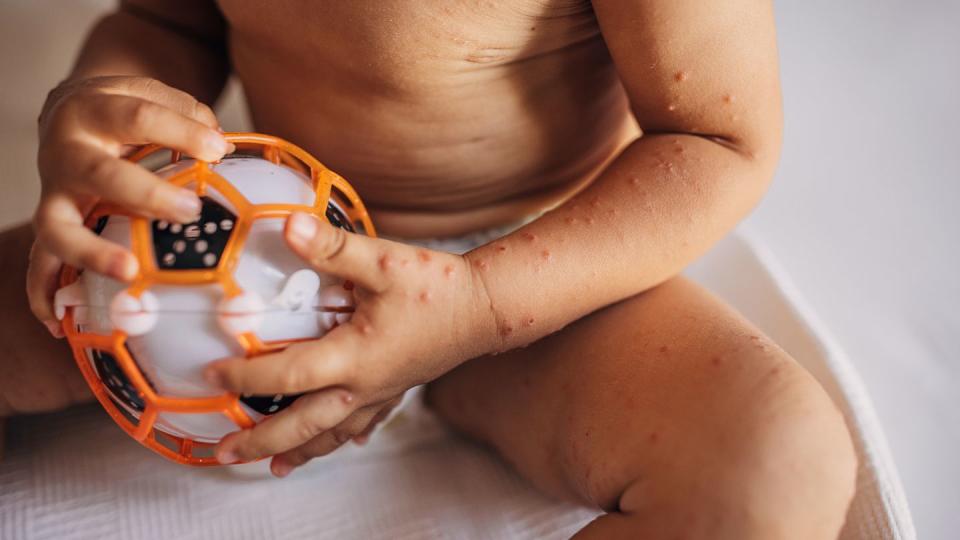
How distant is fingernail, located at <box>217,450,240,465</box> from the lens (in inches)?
18.8

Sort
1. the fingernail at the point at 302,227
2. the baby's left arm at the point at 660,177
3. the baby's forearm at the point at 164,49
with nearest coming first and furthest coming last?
the fingernail at the point at 302,227 → the baby's left arm at the point at 660,177 → the baby's forearm at the point at 164,49

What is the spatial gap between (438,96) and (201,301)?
0.78 ft

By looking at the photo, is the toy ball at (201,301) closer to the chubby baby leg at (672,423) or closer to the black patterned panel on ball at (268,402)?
the black patterned panel on ball at (268,402)

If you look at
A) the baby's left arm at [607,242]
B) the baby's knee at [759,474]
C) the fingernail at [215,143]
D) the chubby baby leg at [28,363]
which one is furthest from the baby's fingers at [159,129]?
the baby's knee at [759,474]

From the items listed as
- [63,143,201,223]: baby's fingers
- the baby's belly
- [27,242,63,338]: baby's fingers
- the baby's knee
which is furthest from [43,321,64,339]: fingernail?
the baby's knee

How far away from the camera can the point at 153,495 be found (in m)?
0.60

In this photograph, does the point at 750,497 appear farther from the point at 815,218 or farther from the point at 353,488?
the point at 815,218

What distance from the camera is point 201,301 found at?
437 mm

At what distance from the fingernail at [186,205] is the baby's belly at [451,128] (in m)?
0.18

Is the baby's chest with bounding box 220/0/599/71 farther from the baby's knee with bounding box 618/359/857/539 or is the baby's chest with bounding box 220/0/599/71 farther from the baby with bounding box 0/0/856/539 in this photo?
the baby's knee with bounding box 618/359/857/539

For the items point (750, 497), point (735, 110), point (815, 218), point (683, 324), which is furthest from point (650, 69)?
point (815, 218)

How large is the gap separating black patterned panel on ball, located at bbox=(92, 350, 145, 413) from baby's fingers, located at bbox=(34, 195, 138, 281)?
0.05 metres

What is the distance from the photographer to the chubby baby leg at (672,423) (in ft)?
1.52

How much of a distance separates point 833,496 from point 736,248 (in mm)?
343
